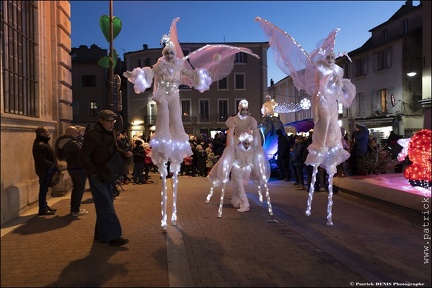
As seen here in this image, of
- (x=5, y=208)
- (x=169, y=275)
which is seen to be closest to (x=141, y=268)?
(x=169, y=275)

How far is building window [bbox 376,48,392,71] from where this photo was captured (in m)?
32.4

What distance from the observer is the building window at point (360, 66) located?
3569 cm

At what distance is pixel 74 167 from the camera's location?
7.95 meters

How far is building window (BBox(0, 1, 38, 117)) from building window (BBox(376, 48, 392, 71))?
30210mm

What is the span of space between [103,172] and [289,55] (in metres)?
4.29

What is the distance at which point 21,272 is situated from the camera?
15.1 feet

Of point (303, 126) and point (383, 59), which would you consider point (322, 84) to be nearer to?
point (303, 126)

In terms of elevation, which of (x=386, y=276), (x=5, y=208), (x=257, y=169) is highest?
(x=257, y=169)

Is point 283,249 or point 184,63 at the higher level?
point 184,63

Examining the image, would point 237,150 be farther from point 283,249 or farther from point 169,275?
point 169,275

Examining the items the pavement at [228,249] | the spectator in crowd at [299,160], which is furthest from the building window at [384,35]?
the pavement at [228,249]

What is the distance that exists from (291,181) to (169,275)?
10326mm

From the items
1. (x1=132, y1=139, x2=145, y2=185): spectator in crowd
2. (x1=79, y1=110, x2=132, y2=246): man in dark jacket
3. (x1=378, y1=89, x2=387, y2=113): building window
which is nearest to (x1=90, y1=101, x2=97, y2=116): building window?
(x1=378, y1=89, x2=387, y2=113): building window

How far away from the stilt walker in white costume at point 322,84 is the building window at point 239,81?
39513 millimetres
